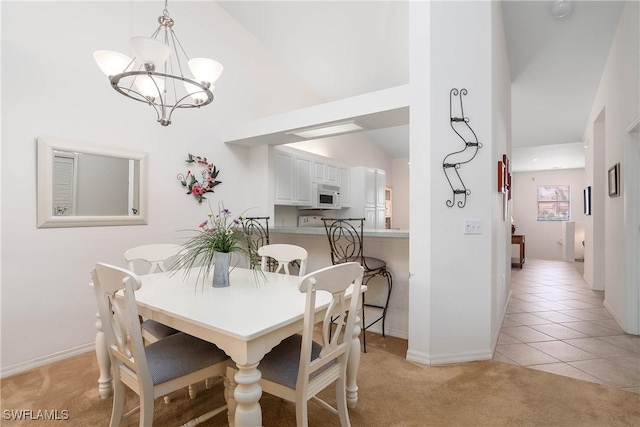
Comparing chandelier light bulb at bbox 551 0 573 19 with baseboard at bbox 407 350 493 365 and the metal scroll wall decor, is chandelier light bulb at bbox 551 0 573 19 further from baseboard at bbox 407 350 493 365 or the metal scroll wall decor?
baseboard at bbox 407 350 493 365

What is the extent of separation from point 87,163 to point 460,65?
317cm

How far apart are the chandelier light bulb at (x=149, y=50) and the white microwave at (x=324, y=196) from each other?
11.2ft

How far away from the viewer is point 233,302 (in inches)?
63.2

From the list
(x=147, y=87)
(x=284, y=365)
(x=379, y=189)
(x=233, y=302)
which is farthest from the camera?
(x=379, y=189)

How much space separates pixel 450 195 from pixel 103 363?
2.55m

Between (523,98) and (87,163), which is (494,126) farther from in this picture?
(87,163)

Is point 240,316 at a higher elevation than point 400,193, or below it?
below

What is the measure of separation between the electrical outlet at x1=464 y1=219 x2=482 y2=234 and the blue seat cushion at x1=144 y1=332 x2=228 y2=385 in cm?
193

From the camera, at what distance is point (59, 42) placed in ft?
8.55

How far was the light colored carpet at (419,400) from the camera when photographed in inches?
71.2

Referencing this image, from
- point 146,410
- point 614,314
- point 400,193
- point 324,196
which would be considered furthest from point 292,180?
point 400,193

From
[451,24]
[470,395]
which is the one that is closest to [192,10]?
[451,24]

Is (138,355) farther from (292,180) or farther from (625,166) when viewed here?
(625,166)

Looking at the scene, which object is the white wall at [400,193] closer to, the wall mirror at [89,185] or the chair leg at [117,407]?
the wall mirror at [89,185]
